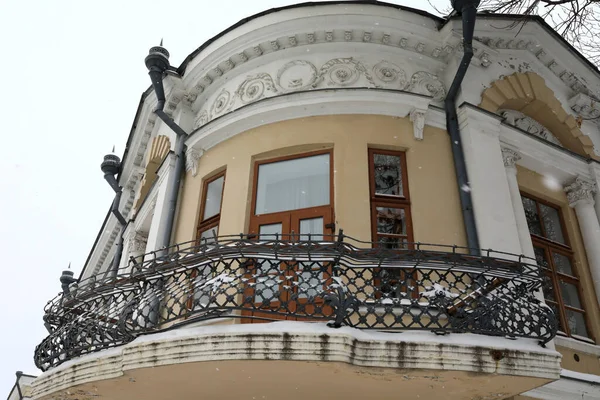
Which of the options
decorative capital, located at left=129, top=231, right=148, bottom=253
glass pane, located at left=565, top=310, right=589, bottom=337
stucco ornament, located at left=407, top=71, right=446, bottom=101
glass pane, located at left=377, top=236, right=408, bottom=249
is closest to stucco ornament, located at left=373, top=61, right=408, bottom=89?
stucco ornament, located at left=407, top=71, right=446, bottom=101

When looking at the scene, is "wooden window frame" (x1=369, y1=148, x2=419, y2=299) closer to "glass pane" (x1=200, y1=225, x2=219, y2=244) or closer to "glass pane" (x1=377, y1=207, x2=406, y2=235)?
"glass pane" (x1=377, y1=207, x2=406, y2=235)

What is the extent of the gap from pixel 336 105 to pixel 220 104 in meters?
2.06

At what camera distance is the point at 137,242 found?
37.6 feet

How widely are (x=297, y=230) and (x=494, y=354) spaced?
2.84 meters

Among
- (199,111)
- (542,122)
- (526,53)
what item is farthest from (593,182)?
(199,111)

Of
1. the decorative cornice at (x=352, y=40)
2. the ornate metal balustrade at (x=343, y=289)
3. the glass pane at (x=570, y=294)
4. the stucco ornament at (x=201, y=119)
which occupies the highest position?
the decorative cornice at (x=352, y=40)

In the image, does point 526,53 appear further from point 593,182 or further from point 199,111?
point 199,111

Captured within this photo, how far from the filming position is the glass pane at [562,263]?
8625mm

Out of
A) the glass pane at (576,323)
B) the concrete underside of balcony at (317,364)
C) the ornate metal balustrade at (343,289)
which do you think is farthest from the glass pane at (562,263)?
the concrete underside of balcony at (317,364)

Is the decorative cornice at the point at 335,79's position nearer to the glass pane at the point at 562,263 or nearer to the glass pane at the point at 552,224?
the glass pane at the point at 552,224

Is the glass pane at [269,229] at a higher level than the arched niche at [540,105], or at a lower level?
→ lower

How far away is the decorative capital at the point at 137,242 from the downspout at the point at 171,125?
268 centimetres

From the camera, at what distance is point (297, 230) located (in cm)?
754

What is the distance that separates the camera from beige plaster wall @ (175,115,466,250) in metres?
7.53
